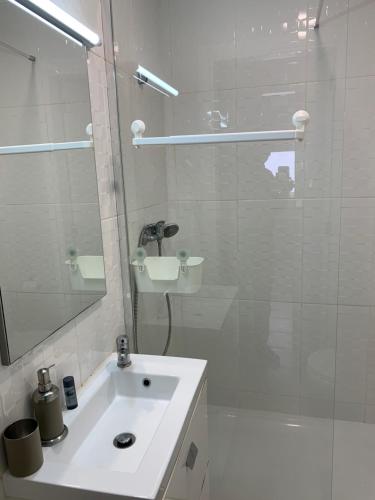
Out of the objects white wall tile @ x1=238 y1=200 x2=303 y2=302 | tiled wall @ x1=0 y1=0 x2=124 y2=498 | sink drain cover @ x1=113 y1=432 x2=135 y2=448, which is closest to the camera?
tiled wall @ x1=0 y1=0 x2=124 y2=498

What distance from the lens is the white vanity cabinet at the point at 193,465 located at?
3.42 feet

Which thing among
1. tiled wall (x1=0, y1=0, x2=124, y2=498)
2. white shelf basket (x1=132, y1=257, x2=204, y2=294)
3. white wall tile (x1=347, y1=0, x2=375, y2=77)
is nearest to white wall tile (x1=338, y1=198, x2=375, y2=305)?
white wall tile (x1=347, y1=0, x2=375, y2=77)

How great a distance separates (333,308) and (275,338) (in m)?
0.35

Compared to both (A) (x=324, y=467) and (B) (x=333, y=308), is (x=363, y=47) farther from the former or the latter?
(A) (x=324, y=467)

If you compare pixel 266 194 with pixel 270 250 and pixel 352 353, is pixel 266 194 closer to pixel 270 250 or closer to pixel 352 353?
pixel 270 250

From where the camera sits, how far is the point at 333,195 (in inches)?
76.2

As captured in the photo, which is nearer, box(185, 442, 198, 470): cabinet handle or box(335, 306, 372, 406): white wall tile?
box(185, 442, 198, 470): cabinet handle

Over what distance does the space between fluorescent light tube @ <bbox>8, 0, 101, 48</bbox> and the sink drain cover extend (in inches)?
48.7

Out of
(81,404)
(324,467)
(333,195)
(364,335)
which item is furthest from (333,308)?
(81,404)

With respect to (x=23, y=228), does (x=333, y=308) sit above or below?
below

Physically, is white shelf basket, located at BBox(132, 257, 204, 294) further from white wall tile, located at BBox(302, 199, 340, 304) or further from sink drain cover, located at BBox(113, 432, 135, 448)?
sink drain cover, located at BBox(113, 432, 135, 448)

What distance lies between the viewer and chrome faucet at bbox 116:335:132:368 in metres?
1.40

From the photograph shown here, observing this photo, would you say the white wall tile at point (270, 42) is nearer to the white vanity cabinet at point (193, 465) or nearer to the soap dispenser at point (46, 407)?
the white vanity cabinet at point (193, 465)

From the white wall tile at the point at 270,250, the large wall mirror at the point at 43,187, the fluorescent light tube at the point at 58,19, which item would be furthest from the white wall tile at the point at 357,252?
the fluorescent light tube at the point at 58,19
